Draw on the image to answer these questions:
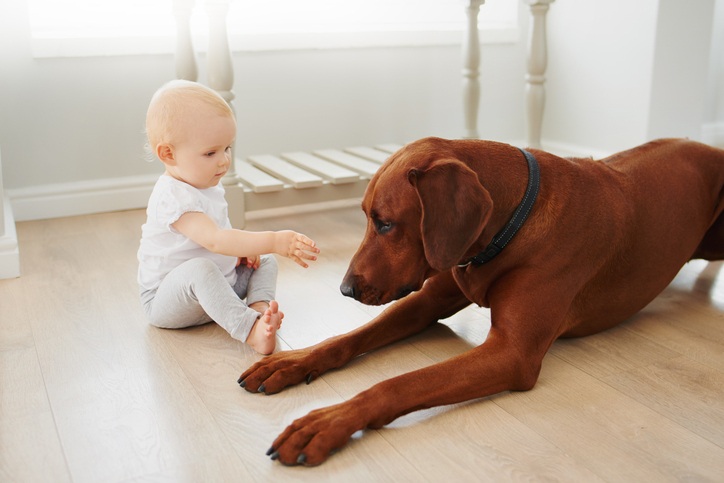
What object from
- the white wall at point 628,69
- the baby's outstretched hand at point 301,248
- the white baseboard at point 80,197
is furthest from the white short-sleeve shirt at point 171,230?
the white wall at point 628,69

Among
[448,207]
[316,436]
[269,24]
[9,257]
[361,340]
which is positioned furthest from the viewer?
[269,24]

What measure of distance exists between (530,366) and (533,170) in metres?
0.40

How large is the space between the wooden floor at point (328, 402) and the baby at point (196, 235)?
2.8 inches

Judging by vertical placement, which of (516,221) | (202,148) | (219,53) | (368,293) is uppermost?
(219,53)

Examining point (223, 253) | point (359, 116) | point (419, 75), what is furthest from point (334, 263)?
point (419, 75)

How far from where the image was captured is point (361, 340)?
5.32 feet

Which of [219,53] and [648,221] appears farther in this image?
[219,53]

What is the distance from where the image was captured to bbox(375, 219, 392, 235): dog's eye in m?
1.46

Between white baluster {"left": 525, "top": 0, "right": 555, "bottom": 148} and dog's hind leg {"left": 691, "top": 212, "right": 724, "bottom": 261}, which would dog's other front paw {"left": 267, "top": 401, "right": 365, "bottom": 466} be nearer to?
dog's hind leg {"left": 691, "top": 212, "right": 724, "bottom": 261}

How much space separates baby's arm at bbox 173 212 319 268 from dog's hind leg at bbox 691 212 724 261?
3.55 ft

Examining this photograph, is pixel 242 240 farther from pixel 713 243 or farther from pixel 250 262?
pixel 713 243

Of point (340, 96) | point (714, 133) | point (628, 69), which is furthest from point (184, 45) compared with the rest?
point (714, 133)

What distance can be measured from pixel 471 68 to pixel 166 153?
1.80m

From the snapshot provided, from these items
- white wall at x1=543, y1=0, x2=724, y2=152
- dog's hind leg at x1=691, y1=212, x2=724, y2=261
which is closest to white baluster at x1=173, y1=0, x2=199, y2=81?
dog's hind leg at x1=691, y1=212, x2=724, y2=261
